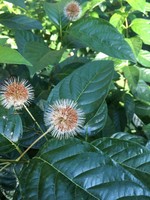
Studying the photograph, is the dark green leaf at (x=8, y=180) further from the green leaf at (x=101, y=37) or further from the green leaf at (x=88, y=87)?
the green leaf at (x=101, y=37)

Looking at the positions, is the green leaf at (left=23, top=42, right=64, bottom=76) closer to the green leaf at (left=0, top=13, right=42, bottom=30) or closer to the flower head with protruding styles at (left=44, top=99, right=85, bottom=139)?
the green leaf at (left=0, top=13, right=42, bottom=30)

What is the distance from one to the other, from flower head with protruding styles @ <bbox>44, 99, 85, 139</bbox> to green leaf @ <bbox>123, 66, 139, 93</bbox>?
59cm

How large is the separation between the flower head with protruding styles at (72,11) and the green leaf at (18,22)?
0.36 feet

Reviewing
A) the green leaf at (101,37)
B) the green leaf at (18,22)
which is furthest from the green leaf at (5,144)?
the green leaf at (18,22)

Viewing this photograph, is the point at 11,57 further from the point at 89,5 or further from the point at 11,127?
the point at 89,5

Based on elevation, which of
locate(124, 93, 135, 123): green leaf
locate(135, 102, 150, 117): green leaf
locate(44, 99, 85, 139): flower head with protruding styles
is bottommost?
locate(135, 102, 150, 117): green leaf

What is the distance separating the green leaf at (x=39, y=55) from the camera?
1062mm

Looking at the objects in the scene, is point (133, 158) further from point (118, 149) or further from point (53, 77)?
point (53, 77)

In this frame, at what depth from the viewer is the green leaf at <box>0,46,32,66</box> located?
740 millimetres

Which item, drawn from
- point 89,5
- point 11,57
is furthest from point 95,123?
point 89,5

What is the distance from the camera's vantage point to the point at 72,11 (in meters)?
1.29

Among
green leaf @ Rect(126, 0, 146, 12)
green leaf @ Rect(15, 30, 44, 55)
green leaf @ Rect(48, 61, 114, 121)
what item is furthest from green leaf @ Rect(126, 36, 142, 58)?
green leaf @ Rect(48, 61, 114, 121)

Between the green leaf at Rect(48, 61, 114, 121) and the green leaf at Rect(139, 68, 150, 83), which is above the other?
the green leaf at Rect(48, 61, 114, 121)

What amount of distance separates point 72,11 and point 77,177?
763 mm
